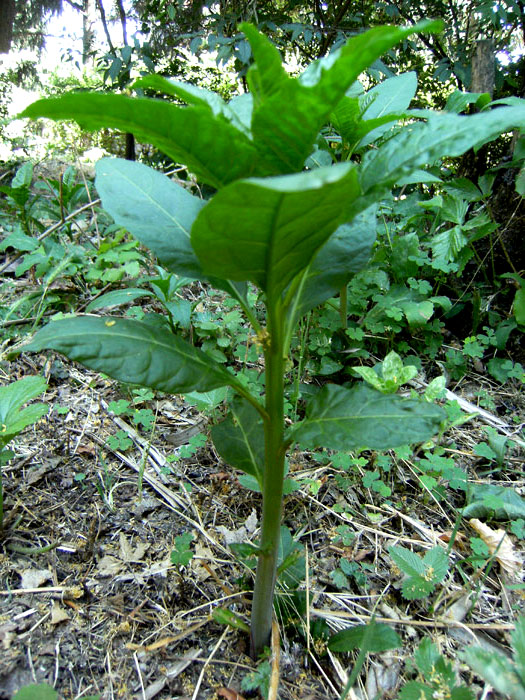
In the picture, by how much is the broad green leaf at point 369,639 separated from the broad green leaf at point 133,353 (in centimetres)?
72

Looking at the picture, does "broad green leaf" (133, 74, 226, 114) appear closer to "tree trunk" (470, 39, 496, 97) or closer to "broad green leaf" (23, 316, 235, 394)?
"broad green leaf" (23, 316, 235, 394)

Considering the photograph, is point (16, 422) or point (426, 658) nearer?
point (426, 658)

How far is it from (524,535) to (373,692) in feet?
2.72

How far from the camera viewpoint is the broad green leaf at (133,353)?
88 cm

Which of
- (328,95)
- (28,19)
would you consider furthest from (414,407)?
(28,19)

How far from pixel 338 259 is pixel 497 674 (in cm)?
86

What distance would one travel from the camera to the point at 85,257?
2768 millimetres

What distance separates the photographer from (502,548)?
5.31 ft

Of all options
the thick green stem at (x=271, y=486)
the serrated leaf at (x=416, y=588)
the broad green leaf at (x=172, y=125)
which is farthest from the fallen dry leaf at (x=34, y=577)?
the broad green leaf at (x=172, y=125)

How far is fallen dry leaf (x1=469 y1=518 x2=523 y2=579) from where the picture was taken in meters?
1.57

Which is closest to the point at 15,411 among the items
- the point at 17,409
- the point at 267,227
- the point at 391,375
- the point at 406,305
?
the point at 17,409

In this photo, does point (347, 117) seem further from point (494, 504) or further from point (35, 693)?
point (35, 693)

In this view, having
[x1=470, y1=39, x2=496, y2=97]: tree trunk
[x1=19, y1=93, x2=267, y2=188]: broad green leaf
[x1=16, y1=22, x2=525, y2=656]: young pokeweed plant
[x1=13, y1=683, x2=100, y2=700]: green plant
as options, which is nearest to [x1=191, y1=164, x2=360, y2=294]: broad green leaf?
[x1=16, y1=22, x2=525, y2=656]: young pokeweed plant

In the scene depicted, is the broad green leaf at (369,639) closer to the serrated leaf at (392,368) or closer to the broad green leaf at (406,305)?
the serrated leaf at (392,368)
